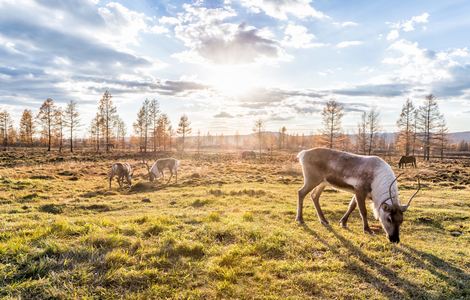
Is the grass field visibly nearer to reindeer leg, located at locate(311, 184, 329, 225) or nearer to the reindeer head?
the reindeer head

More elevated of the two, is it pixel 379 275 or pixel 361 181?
pixel 361 181

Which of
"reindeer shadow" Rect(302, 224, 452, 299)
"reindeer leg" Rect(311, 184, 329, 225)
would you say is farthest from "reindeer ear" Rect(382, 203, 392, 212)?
"reindeer leg" Rect(311, 184, 329, 225)

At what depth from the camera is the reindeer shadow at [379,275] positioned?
484 centimetres

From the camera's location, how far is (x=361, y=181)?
8156mm

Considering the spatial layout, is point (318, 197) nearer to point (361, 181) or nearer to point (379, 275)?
point (361, 181)

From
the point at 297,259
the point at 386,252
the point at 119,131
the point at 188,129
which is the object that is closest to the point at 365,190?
the point at 386,252

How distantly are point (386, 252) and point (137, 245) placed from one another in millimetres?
5823

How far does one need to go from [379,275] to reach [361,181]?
3256 mm

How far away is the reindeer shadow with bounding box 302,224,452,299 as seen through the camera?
4836 mm

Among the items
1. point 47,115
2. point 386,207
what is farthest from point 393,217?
point 47,115

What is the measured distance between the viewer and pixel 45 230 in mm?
6531

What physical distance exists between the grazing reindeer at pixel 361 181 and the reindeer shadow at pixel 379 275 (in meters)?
1.31

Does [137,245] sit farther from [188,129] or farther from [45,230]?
[188,129]

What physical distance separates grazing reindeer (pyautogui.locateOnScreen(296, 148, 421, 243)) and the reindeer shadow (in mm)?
1308
